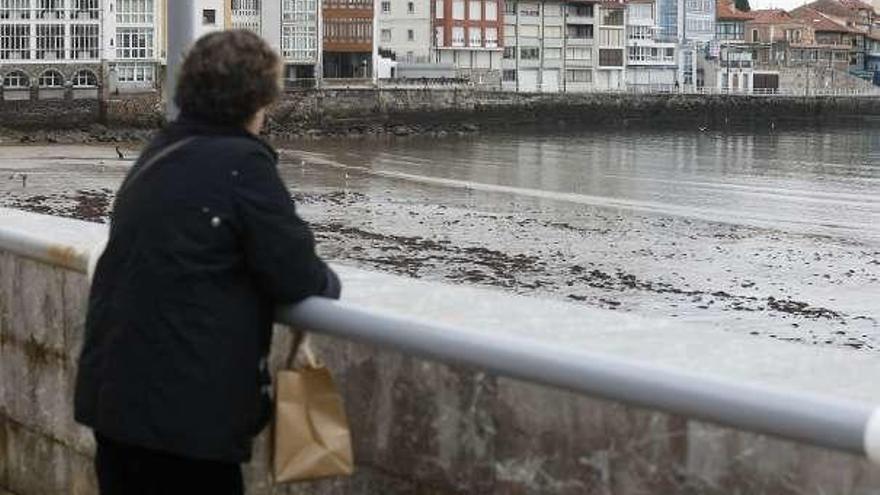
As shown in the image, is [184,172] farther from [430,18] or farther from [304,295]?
[430,18]

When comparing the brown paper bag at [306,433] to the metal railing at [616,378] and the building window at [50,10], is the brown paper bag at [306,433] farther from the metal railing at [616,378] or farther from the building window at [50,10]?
the building window at [50,10]

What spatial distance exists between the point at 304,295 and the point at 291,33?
8525cm

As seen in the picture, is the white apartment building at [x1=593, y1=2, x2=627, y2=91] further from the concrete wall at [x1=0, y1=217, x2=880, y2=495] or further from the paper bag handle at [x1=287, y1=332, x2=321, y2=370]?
the paper bag handle at [x1=287, y1=332, x2=321, y2=370]

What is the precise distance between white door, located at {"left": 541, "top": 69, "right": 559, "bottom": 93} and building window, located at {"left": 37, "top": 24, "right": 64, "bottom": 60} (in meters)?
42.9

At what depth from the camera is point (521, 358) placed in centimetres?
266

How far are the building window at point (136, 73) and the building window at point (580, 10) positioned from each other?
148 ft

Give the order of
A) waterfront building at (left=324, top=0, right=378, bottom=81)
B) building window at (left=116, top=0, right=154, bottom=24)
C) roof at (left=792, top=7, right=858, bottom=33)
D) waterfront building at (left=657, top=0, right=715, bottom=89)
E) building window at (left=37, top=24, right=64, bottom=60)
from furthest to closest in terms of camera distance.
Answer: roof at (left=792, top=7, right=858, bottom=33) < waterfront building at (left=657, top=0, right=715, bottom=89) < waterfront building at (left=324, top=0, right=378, bottom=81) < building window at (left=116, top=0, right=154, bottom=24) < building window at (left=37, top=24, right=64, bottom=60)

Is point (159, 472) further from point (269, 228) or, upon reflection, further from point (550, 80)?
point (550, 80)

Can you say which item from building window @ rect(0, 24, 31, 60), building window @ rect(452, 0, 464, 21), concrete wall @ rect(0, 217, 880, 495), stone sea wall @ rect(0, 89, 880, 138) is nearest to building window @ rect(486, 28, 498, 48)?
building window @ rect(452, 0, 464, 21)

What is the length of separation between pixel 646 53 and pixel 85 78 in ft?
183

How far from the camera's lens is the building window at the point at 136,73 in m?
77.6

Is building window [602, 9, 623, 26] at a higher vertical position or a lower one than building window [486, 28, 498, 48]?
higher

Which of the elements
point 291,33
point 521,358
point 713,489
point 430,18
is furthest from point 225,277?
point 430,18

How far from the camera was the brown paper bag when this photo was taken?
2.92 m
